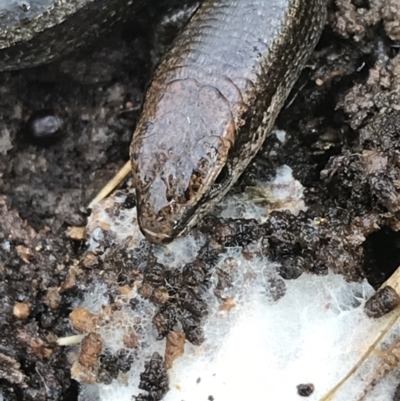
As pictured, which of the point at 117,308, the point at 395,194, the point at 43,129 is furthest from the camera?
the point at 43,129

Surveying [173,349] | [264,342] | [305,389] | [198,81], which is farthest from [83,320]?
[198,81]

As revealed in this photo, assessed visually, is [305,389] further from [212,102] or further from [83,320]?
[212,102]

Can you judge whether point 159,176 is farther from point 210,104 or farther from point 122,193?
point 122,193

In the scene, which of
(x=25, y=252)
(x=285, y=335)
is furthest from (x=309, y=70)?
(x=25, y=252)

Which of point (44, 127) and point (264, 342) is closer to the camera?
point (264, 342)

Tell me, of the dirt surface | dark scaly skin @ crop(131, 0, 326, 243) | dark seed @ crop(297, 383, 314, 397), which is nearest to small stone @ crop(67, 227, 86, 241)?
the dirt surface

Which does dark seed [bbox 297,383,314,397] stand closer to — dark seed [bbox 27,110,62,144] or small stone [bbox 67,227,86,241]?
small stone [bbox 67,227,86,241]
